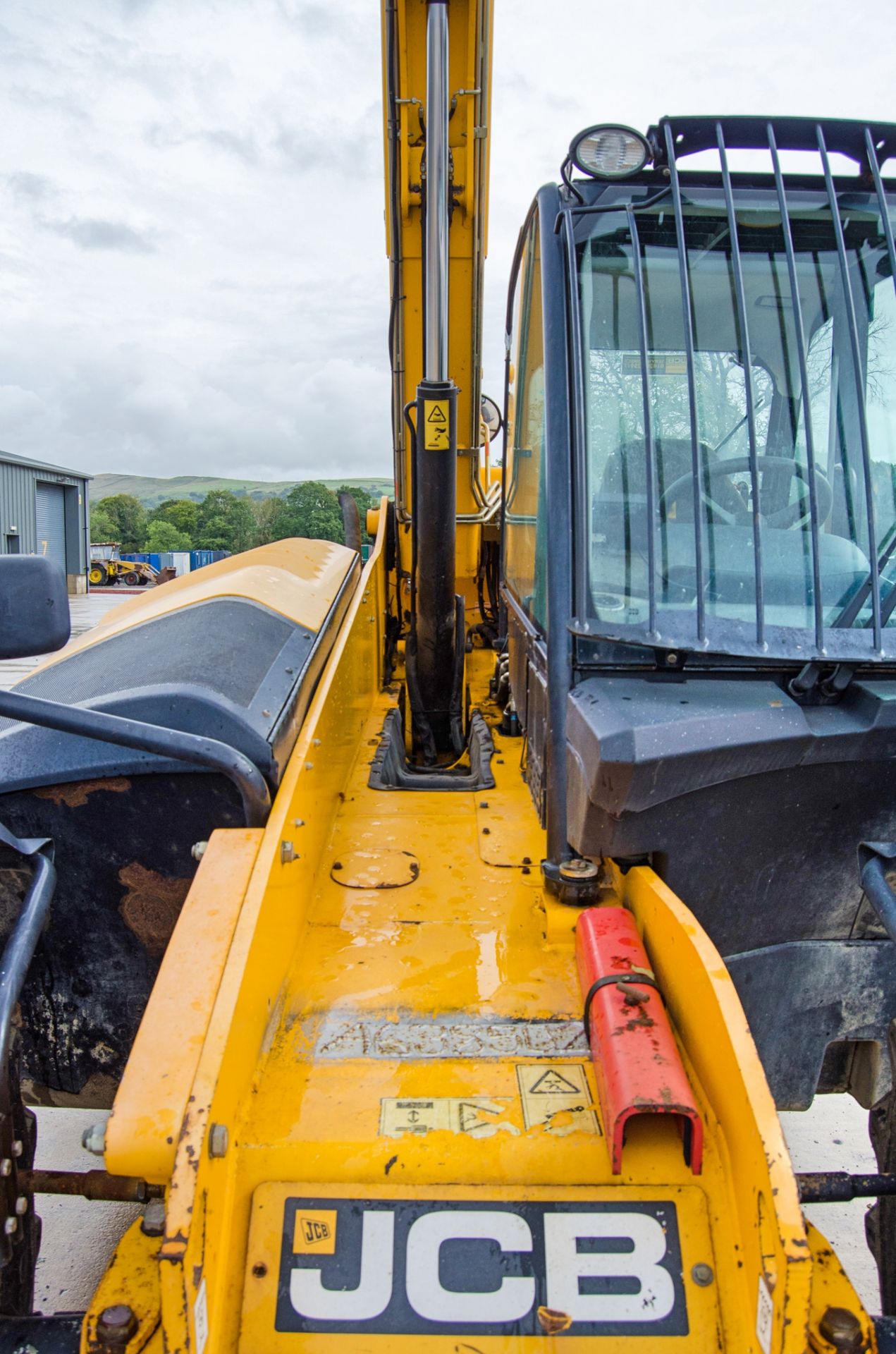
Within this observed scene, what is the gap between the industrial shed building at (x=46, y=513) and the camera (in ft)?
92.3

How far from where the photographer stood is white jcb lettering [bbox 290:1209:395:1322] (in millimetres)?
1356

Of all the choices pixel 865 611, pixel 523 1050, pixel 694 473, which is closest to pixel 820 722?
pixel 865 611

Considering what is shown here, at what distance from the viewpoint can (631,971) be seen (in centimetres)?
173

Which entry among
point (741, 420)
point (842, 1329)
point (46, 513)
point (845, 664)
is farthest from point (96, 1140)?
point (46, 513)

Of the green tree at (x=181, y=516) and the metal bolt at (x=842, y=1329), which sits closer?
the metal bolt at (x=842, y=1329)

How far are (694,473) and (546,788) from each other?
2.75 ft

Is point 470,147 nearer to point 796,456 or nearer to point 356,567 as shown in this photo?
point 356,567

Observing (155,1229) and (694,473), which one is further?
(694,473)

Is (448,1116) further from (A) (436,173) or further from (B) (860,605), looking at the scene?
(A) (436,173)

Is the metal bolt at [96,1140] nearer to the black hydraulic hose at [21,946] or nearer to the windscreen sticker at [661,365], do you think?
the black hydraulic hose at [21,946]

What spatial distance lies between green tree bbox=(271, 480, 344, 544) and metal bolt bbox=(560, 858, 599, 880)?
42389 mm

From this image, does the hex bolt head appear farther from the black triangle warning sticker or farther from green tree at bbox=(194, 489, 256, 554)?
green tree at bbox=(194, 489, 256, 554)

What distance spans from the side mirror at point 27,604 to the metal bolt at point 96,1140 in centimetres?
76

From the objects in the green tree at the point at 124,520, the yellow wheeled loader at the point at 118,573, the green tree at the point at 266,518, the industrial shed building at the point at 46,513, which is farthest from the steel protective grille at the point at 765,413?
the green tree at the point at 124,520
